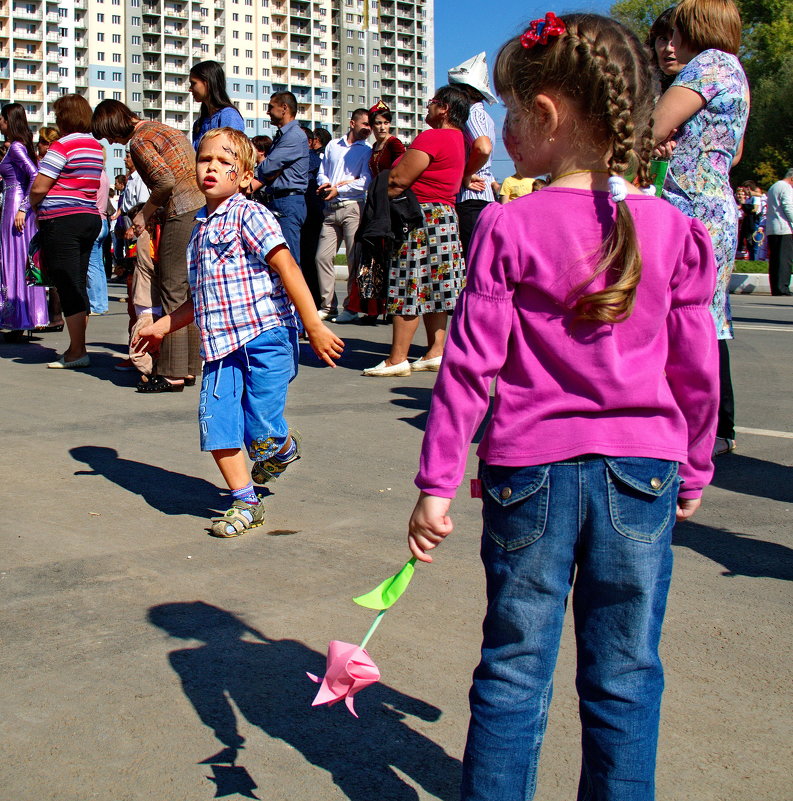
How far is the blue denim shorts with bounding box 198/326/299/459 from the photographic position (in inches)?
171

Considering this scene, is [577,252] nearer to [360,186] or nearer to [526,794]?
[526,794]

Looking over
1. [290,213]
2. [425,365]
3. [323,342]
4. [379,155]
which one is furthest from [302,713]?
[290,213]

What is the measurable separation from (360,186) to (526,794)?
10189mm

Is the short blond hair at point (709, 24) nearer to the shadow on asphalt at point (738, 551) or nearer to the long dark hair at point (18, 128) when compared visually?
the shadow on asphalt at point (738, 551)

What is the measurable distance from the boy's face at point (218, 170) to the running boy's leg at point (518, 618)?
2.79 meters

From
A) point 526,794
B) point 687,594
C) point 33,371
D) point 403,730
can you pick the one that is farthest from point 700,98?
point 33,371

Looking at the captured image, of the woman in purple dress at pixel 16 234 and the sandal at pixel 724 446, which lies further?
the woman in purple dress at pixel 16 234

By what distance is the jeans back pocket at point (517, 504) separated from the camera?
6.37 ft

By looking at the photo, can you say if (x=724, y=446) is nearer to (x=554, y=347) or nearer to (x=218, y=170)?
(x=218, y=170)

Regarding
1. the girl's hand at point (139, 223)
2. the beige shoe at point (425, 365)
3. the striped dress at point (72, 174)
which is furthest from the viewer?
the striped dress at point (72, 174)

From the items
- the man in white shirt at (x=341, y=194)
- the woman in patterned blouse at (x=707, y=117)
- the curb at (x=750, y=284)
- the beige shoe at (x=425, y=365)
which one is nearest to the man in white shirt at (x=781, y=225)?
the curb at (x=750, y=284)

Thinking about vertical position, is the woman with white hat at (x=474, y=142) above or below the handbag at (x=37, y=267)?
above

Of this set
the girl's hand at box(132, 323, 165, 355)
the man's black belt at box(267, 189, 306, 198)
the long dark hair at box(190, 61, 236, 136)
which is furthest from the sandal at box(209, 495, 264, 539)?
the man's black belt at box(267, 189, 306, 198)

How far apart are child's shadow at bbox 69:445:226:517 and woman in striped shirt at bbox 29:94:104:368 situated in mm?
2996
